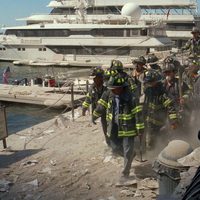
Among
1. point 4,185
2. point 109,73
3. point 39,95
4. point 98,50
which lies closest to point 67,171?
point 4,185

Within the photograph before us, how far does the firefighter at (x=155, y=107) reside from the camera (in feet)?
21.7

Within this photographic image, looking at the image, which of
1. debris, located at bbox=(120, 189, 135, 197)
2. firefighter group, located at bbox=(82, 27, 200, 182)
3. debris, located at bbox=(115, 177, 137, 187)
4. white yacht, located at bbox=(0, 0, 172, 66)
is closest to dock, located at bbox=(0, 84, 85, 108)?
firefighter group, located at bbox=(82, 27, 200, 182)

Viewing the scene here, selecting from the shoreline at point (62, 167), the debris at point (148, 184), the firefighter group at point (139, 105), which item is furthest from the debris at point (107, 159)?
the debris at point (148, 184)

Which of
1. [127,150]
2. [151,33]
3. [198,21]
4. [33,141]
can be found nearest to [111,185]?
[127,150]

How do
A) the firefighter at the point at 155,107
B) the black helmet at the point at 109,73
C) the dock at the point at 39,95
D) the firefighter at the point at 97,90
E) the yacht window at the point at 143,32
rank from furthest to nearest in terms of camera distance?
the yacht window at the point at 143,32 < the dock at the point at 39,95 < the firefighter at the point at 97,90 < the firefighter at the point at 155,107 < the black helmet at the point at 109,73

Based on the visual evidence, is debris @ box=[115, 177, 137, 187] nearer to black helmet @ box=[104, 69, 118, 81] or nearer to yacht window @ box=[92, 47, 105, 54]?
black helmet @ box=[104, 69, 118, 81]

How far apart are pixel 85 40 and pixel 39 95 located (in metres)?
24.1

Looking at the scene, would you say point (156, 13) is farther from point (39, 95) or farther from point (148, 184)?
point (148, 184)

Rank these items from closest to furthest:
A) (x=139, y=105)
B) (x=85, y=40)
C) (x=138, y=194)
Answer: (x=138, y=194) < (x=139, y=105) < (x=85, y=40)

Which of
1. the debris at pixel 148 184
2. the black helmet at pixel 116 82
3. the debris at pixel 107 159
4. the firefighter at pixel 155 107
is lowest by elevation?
the debris at pixel 107 159

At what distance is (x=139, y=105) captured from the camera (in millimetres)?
6164

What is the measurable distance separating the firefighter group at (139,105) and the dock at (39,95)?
10564 mm

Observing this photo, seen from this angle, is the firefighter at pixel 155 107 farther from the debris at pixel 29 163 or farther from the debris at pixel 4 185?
the debris at pixel 4 185

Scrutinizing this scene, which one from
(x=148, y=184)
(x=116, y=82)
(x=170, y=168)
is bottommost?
(x=148, y=184)
